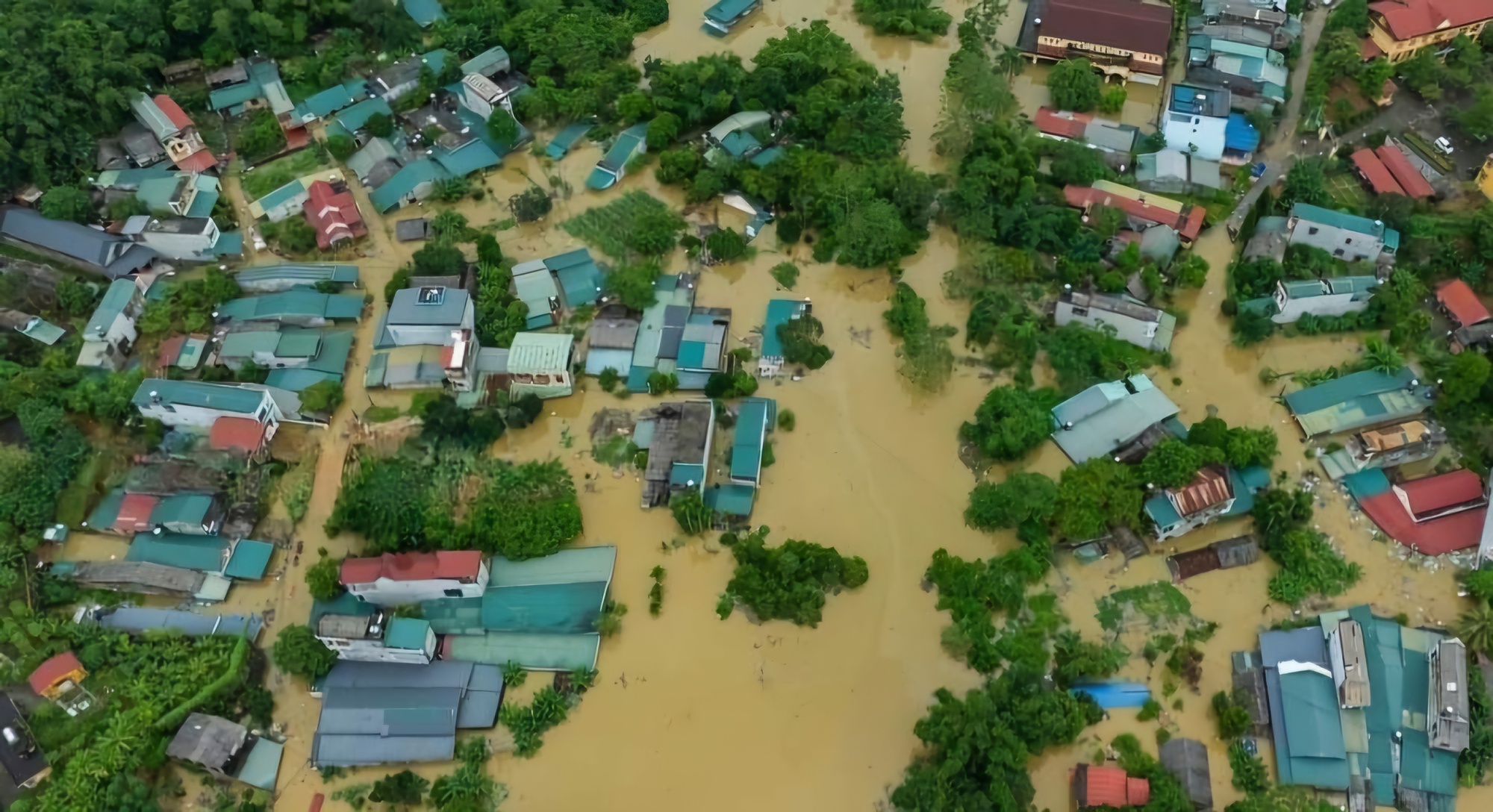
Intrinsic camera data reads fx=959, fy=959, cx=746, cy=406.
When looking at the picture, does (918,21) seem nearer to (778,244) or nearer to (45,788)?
(778,244)

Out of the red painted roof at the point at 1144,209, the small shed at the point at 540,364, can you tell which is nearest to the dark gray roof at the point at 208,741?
the small shed at the point at 540,364

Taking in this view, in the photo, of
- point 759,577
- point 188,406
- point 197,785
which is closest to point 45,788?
point 197,785

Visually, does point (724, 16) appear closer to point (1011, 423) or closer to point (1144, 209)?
point (1144, 209)

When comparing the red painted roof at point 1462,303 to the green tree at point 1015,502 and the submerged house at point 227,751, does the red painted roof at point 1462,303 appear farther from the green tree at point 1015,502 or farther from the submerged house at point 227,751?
the submerged house at point 227,751

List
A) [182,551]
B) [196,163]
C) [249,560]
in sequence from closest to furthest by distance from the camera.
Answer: [249,560]
[182,551]
[196,163]

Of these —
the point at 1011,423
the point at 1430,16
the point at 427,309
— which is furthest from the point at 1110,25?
the point at 427,309
